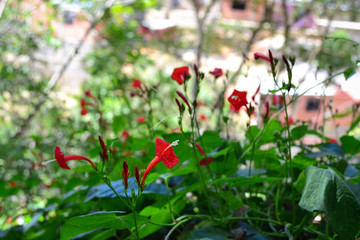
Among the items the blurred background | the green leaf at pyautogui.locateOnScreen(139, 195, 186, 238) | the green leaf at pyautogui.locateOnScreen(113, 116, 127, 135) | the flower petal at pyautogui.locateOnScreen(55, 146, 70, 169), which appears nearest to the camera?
the flower petal at pyautogui.locateOnScreen(55, 146, 70, 169)

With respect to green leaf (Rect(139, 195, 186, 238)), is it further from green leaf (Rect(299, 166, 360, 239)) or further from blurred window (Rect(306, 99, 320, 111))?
blurred window (Rect(306, 99, 320, 111))

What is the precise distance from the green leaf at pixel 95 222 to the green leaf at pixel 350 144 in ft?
1.81

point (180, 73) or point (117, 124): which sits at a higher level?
point (180, 73)

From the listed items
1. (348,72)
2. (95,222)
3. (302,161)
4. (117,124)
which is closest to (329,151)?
(302,161)

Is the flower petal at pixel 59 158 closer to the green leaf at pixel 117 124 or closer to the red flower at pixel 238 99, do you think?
the red flower at pixel 238 99

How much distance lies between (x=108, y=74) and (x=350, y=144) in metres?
3.77

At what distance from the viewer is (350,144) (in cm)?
104

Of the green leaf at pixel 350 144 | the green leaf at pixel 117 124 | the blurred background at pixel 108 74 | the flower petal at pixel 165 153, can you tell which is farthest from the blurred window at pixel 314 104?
the flower petal at pixel 165 153

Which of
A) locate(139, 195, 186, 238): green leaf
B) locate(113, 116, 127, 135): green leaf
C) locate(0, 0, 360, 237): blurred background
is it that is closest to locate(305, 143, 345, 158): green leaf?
locate(139, 195, 186, 238): green leaf

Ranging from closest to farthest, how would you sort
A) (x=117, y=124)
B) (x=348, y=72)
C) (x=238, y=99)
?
(x=348, y=72)
(x=238, y=99)
(x=117, y=124)

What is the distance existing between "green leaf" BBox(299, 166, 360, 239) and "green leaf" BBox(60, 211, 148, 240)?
29cm

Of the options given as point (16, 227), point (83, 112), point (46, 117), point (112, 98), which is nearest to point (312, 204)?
point (16, 227)

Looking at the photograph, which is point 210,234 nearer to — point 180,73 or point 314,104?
point 180,73

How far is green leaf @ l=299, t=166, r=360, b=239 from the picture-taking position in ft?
2.13
